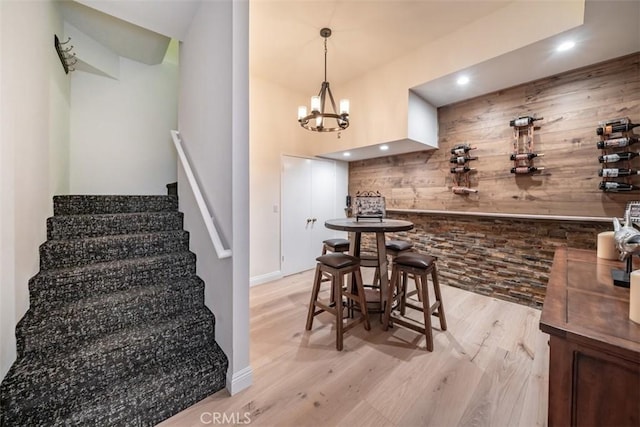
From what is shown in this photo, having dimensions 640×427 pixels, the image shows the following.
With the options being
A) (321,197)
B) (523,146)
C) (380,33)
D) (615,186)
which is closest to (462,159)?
(523,146)

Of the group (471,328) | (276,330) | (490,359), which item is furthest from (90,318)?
(471,328)

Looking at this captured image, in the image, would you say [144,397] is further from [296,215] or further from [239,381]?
[296,215]

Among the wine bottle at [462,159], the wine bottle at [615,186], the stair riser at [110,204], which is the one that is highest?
the wine bottle at [462,159]

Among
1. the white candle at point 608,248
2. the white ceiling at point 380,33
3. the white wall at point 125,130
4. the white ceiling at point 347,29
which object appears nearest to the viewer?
the white candle at point 608,248

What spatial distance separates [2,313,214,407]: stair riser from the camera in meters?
1.24

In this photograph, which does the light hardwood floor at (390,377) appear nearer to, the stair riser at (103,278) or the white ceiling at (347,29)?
the stair riser at (103,278)

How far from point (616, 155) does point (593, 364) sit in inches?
106

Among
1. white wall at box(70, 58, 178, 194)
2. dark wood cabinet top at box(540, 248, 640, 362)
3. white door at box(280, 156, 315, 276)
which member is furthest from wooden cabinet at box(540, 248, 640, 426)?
white wall at box(70, 58, 178, 194)

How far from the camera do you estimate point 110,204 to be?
252cm

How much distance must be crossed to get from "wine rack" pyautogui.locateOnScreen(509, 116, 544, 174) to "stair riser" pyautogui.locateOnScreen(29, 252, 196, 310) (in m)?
3.64

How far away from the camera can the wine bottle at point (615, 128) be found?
2.25 metres

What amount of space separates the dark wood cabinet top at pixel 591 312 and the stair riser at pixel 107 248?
8.28ft

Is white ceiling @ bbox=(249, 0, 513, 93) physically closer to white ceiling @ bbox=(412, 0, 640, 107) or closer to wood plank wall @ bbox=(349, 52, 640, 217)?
white ceiling @ bbox=(412, 0, 640, 107)

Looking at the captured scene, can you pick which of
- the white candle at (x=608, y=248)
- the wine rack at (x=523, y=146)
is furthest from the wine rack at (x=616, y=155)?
the white candle at (x=608, y=248)
